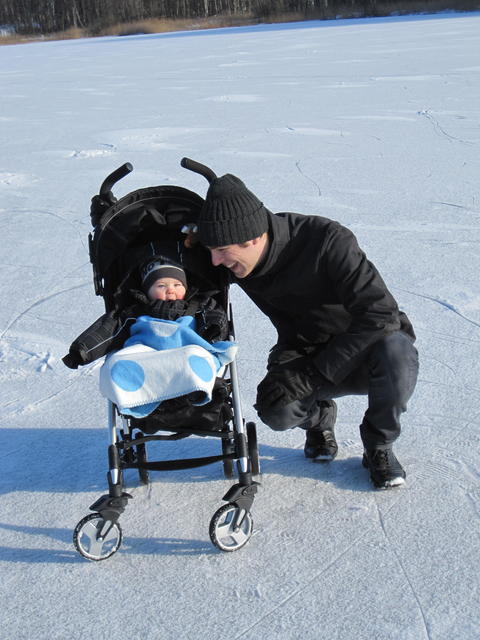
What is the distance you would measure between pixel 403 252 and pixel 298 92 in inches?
220

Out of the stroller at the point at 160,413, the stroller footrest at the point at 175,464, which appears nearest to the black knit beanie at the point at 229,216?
the stroller at the point at 160,413

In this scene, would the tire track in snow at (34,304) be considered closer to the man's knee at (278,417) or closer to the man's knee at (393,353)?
the man's knee at (278,417)

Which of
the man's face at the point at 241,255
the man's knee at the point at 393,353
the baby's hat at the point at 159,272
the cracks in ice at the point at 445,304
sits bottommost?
the cracks in ice at the point at 445,304

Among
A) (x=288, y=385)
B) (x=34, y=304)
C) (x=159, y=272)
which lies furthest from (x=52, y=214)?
(x=288, y=385)

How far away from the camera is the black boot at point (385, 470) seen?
2.17 metres

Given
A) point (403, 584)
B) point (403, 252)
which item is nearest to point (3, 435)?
point (403, 584)

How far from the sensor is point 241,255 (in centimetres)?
200

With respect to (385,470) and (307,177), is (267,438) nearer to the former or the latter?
(385,470)

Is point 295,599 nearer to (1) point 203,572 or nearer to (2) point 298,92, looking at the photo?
(1) point 203,572

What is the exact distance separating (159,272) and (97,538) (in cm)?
78

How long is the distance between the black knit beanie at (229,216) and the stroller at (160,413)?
24 cm

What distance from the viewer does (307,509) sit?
7.01ft

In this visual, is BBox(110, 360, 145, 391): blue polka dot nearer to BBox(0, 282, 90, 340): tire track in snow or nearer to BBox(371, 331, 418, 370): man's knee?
BBox(371, 331, 418, 370): man's knee

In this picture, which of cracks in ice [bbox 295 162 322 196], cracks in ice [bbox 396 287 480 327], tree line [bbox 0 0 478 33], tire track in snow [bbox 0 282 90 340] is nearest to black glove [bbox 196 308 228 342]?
cracks in ice [bbox 396 287 480 327]
